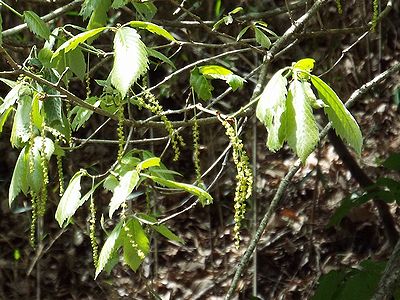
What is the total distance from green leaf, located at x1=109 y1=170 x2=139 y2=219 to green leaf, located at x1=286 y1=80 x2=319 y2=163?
35cm

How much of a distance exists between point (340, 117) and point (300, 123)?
0.45 feet

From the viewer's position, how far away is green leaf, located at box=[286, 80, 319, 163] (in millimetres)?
1279

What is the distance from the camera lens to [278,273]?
4336mm

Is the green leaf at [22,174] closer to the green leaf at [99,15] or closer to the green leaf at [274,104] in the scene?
the green leaf at [99,15]

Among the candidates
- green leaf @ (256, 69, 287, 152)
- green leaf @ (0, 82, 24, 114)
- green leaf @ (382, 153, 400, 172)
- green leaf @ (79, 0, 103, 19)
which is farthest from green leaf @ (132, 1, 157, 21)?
green leaf @ (382, 153, 400, 172)

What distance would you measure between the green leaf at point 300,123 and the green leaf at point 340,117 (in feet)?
0.17

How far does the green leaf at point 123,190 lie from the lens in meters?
1.44

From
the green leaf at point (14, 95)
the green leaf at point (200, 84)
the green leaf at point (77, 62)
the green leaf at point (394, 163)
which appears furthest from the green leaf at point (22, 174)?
the green leaf at point (394, 163)

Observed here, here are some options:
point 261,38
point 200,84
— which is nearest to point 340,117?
point 200,84

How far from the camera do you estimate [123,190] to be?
1.47 meters

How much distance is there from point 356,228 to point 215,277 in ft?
2.95

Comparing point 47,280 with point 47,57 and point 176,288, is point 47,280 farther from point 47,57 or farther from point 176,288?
point 47,57

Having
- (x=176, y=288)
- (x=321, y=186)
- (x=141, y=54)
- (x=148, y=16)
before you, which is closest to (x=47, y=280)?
(x=176, y=288)

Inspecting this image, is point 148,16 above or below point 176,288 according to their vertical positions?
above
